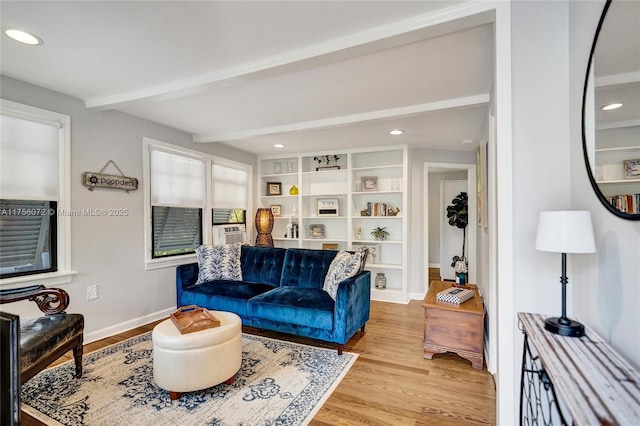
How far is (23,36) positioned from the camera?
1.95 meters

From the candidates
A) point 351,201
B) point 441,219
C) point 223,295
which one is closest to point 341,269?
point 223,295

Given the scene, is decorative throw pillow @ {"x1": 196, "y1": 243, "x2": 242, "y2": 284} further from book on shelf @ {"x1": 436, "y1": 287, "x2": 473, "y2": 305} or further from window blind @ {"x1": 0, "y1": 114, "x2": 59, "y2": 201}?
book on shelf @ {"x1": 436, "y1": 287, "x2": 473, "y2": 305}

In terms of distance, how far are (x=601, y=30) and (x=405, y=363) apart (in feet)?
8.18

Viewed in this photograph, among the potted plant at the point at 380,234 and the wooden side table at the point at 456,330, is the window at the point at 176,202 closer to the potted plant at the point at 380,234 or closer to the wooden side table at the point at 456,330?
the potted plant at the point at 380,234

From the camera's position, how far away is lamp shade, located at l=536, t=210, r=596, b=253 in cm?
117

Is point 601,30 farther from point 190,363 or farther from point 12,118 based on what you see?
point 12,118

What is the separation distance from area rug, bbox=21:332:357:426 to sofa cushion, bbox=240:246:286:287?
1.02 metres

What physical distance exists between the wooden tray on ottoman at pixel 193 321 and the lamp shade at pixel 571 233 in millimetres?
2035

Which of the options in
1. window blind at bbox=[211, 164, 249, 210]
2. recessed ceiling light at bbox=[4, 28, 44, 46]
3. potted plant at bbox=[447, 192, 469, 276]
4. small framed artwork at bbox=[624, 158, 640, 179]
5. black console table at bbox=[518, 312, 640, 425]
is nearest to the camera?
black console table at bbox=[518, 312, 640, 425]

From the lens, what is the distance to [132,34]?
1932mm

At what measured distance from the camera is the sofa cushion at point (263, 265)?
3.69 meters

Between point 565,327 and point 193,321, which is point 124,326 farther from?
point 565,327

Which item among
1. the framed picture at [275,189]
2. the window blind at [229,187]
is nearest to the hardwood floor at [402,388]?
the window blind at [229,187]

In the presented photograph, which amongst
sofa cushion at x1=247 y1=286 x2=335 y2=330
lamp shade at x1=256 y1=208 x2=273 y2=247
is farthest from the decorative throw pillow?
lamp shade at x1=256 y1=208 x2=273 y2=247
